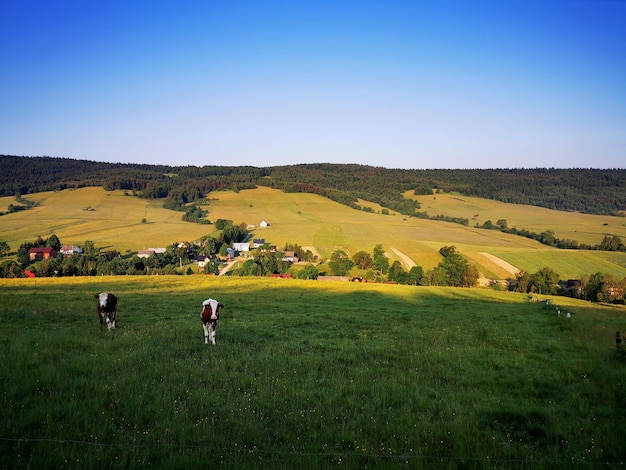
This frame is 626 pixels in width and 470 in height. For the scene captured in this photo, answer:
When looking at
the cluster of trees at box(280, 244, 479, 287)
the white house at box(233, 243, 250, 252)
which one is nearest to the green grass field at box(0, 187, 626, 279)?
the cluster of trees at box(280, 244, 479, 287)

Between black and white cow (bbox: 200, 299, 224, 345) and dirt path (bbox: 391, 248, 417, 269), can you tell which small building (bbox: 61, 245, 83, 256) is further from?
black and white cow (bbox: 200, 299, 224, 345)

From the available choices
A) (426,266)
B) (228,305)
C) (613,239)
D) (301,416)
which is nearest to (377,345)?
(301,416)

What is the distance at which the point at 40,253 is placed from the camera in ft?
267

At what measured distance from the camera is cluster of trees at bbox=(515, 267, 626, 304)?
59.4 meters

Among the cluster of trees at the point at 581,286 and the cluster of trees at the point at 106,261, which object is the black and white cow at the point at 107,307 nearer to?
the cluster of trees at the point at 106,261

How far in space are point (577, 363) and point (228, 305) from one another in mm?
21165

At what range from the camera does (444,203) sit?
190m

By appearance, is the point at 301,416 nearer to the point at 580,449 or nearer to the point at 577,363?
the point at 580,449

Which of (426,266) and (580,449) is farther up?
(580,449)

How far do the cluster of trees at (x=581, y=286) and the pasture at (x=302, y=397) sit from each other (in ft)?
157

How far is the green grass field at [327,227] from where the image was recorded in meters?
92.8

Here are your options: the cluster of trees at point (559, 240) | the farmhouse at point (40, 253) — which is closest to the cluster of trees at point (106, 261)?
the farmhouse at point (40, 253)

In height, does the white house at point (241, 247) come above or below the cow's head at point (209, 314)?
below

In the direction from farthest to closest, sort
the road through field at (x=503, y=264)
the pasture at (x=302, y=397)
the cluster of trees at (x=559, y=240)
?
the cluster of trees at (x=559, y=240), the road through field at (x=503, y=264), the pasture at (x=302, y=397)
